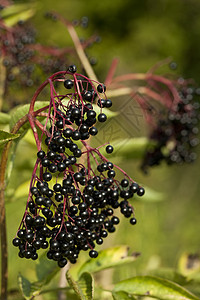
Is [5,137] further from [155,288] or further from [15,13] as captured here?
[15,13]

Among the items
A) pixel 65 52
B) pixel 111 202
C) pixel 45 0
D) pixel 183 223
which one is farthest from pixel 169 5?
pixel 111 202

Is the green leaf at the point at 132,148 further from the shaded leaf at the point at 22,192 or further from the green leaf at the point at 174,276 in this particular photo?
the green leaf at the point at 174,276

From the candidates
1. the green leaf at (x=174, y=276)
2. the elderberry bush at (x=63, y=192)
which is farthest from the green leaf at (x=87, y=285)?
the green leaf at (x=174, y=276)

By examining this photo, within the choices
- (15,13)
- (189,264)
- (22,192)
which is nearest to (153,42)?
(15,13)

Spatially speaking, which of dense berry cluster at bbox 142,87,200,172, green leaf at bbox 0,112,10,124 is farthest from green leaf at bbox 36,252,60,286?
dense berry cluster at bbox 142,87,200,172

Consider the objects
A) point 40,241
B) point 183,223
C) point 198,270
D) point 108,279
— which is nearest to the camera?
point 40,241

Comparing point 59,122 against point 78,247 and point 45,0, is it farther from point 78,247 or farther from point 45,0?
point 45,0

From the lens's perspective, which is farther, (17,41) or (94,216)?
(17,41)
